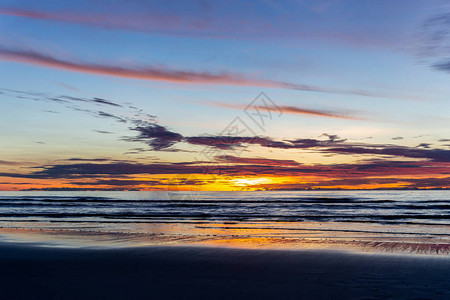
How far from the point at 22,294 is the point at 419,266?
37.9ft

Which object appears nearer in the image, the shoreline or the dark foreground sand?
the dark foreground sand

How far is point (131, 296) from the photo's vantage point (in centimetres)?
856

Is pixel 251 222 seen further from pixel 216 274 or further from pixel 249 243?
pixel 216 274

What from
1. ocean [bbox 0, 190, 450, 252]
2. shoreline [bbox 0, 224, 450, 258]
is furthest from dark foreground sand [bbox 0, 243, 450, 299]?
ocean [bbox 0, 190, 450, 252]

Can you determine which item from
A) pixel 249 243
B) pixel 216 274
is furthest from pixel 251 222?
pixel 216 274

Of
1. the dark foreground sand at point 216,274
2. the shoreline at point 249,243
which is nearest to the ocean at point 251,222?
the shoreline at point 249,243

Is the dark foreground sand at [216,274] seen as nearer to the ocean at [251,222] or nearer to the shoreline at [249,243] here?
the shoreline at [249,243]

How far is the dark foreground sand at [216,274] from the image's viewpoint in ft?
28.9

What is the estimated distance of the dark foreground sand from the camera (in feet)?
28.9

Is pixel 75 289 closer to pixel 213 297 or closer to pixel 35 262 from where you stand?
pixel 213 297

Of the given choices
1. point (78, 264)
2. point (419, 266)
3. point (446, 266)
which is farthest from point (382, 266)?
point (78, 264)

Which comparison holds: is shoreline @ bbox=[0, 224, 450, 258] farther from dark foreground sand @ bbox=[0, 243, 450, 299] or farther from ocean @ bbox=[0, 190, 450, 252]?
dark foreground sand @ bbox=[0, 243, 450, 299]

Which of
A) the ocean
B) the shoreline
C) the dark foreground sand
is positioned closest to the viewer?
the dark foreground sand

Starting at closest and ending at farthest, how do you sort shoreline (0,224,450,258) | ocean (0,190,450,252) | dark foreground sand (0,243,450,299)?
dark foreground sand (0,243,450,299) → shoreline (0,224,450,258) → ocean (0,190,450,252)
